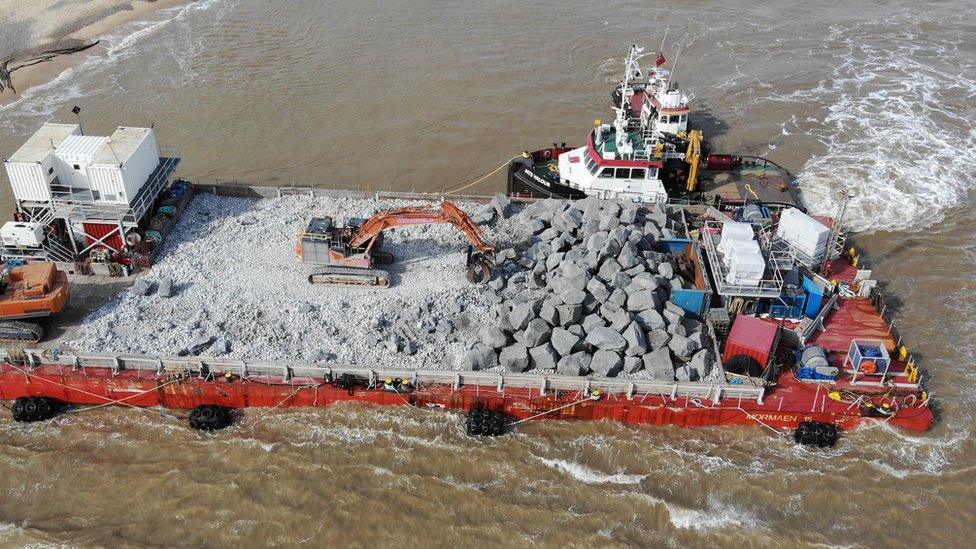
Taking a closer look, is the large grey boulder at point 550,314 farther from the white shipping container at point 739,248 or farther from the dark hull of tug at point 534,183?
the dark hull of tug at point 534,183

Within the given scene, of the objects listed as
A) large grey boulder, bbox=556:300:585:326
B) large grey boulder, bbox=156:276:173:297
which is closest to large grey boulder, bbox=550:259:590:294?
large grey boulder, bbox=556:300:585:326

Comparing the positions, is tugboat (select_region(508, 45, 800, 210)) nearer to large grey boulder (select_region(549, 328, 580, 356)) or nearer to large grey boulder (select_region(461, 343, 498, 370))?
large grey boulder (select_region(549, 328, 580, 356))

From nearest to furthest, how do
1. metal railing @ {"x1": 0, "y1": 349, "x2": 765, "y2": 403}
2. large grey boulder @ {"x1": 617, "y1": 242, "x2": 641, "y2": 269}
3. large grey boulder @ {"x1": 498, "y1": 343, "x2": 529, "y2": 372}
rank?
metal railing @ {"x1": 0, "y1": 349, "x2": 765, "y2": 403} < large grey boulder @ {"x1": 498, "y1": 343, "x2": 529, "y2": 372} < large grey boulder @ {"x1": 617, "y1": 242, "x2": 641, "y2": 269}

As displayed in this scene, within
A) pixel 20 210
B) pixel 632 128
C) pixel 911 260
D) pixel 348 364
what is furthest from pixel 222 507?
pixel 911 260

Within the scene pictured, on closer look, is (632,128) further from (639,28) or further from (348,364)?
(639,28)

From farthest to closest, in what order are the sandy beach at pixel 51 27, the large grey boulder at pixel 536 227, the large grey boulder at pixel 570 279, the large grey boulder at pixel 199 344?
the sandy beach at pixel 51 27 < the large grey boulder at pixel 536 227 < the large grey boulder at pixel 570 279 < the large grey boulder at pixel 199 344

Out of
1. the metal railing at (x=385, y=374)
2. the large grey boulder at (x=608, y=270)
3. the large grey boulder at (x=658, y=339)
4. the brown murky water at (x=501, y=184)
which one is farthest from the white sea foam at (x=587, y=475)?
the large grey boulder at (x=608, y=270)
